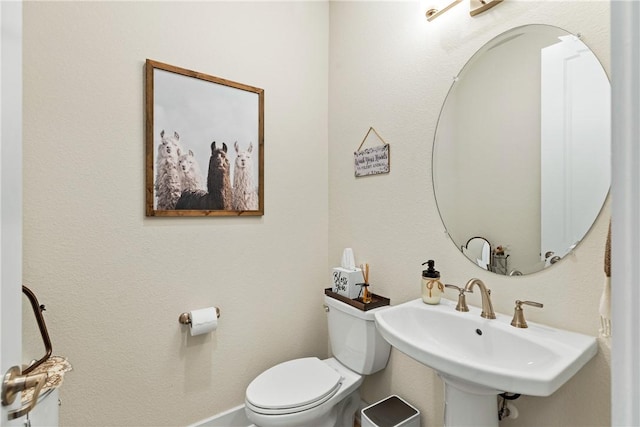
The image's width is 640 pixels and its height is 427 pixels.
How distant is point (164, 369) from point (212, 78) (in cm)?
148

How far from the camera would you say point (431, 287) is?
1276 millimetres

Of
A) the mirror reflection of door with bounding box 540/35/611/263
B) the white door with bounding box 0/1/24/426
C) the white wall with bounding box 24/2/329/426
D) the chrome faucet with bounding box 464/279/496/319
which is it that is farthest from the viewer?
the white wall with bounding box 24/2/329/426

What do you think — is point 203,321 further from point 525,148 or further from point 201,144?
point 525,148

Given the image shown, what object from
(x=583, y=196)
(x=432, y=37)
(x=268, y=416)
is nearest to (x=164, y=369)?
(x=268, y=416)

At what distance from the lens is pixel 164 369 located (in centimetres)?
147

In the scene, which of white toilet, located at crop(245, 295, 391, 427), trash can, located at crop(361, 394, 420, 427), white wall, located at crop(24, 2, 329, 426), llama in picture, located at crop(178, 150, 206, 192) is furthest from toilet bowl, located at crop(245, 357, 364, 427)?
llama in picture, located at crop(178, 150, 206, 192)

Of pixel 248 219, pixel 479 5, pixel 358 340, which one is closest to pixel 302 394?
pixel 358 340

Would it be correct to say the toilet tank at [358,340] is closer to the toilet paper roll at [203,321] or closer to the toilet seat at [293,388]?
the toilet seat at [293,388]

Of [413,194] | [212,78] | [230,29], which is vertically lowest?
[413,194]

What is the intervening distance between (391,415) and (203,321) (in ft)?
3.25

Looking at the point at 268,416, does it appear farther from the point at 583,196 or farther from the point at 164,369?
the point at 583,196

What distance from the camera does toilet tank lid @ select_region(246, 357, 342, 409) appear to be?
1.33 metres

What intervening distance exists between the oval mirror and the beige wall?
4 centimetres

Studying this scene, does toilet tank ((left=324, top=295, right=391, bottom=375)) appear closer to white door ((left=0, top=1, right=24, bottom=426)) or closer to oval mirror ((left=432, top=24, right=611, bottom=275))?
oval mirror ((left=432, top=24, right=611, bottom=275))
